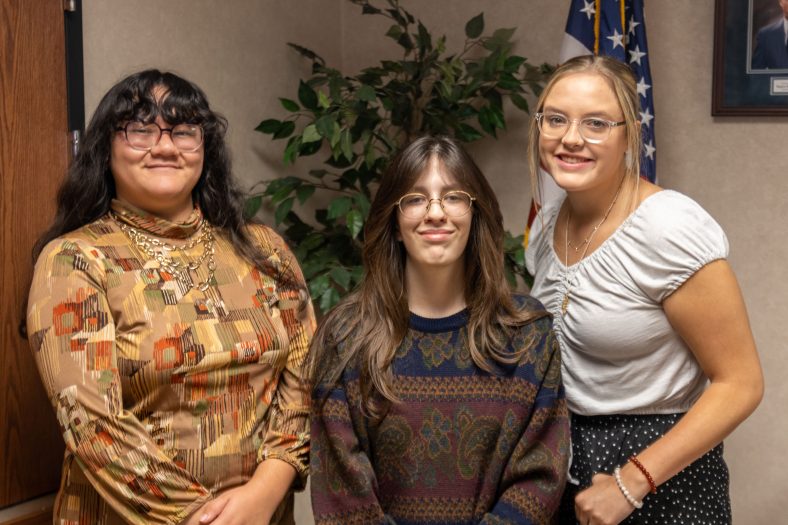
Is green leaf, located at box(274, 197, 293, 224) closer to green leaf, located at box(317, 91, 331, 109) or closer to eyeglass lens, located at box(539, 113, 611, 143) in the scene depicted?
green leaf, located at box(317, 91, 331, 109)

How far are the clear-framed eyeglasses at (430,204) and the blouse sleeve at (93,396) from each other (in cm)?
64

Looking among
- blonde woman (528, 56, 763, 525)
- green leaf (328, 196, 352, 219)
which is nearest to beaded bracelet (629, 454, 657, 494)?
blonde woman (528, 56, 763, 525)

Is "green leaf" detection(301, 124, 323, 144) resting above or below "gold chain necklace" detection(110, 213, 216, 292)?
above

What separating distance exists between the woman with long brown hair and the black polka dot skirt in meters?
0.11

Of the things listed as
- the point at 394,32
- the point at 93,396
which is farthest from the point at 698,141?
the point at 93,396

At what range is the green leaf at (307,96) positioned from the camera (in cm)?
316

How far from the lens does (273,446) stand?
1.91 metres

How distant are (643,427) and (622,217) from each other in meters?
0.44

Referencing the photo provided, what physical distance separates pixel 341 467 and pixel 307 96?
177 cm

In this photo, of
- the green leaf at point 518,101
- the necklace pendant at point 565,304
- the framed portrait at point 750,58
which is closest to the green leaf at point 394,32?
the green leaf at point 518,101

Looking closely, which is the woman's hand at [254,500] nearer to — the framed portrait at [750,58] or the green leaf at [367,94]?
the green leaf at [367,94]

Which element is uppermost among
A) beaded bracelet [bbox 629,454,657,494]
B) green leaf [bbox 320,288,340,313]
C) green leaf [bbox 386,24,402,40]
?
green leaf [bbox 386,24,402,40]

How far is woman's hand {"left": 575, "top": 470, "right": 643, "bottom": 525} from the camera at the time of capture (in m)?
1.70

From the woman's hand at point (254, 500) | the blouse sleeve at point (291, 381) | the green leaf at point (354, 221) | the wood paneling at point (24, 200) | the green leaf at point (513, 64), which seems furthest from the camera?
the green leaf at point (513, 64)
